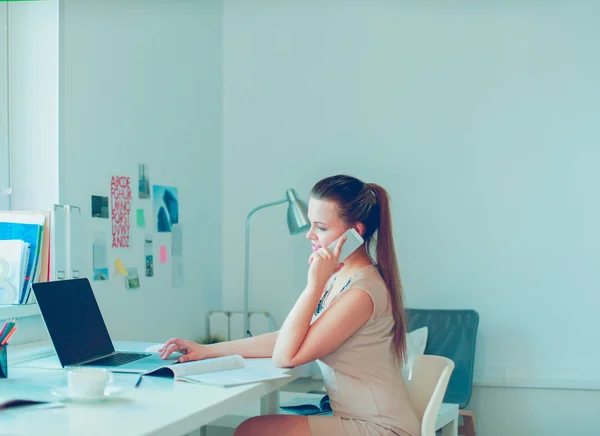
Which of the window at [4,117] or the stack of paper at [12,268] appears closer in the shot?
the stack of paper at [12,268]

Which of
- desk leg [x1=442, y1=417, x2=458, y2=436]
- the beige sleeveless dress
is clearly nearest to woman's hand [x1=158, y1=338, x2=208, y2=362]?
the beige sleeveless dress

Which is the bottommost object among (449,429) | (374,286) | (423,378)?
(449,429)

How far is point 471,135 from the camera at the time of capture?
12.0 ft

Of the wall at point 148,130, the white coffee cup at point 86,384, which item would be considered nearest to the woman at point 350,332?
the white coffee cup at point 86,384

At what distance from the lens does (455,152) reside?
3.66 metres

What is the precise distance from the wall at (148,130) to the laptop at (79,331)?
0.50 meters

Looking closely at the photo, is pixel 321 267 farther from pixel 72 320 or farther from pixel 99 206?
pixel 99 206

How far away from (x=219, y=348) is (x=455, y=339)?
5.77 ft


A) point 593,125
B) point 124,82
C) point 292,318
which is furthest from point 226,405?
point 593,125

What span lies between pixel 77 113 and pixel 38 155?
0.71 feet

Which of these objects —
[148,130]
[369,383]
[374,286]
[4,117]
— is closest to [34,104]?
[4,117]

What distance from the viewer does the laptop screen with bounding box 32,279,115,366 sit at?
1.74 metres

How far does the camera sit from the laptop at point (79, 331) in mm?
1734

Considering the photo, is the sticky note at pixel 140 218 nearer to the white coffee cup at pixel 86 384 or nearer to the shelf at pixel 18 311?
the shelf at pixel 18 311
